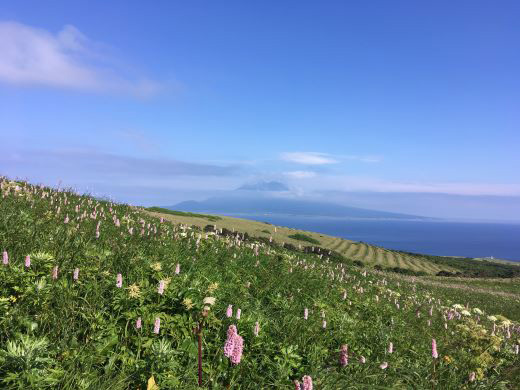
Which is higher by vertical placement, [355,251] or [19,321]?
[19,321]

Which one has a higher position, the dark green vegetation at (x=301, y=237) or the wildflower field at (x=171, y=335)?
the wildflower field at (x=171, y=335)

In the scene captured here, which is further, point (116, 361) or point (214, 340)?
point (214, 340)

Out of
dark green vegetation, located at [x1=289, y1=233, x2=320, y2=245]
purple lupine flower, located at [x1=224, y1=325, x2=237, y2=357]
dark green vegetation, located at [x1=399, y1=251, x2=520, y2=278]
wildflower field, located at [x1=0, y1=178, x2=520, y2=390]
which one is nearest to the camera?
purple lupine flower, located at [x1=224, y1=325, x2=237, y2=357]

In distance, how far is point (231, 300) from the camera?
7.07 meters

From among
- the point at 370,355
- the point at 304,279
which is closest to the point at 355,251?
the point at 304,279

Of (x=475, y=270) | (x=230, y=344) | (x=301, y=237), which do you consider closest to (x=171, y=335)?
(x=230, y=344)

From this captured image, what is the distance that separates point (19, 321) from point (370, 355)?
5.99 metres

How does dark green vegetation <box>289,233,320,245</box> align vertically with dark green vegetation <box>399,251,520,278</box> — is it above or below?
above

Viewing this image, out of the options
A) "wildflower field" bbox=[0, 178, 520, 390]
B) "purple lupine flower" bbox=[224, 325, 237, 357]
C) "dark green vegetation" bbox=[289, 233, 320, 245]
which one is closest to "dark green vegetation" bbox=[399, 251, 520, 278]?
"dark green vegetation" bbox=[289, 233, 320, 245]

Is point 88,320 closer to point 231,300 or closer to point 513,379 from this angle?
point 231,300

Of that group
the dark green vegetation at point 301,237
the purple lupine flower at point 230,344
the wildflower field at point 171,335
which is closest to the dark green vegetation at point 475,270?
the dark green vegetation at point 301,237

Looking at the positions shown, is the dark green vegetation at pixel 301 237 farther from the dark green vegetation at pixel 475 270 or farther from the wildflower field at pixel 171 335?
the wildflower field at pixel 171 335

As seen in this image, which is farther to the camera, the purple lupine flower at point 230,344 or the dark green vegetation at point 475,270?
the dark green vegetation at point 475,270

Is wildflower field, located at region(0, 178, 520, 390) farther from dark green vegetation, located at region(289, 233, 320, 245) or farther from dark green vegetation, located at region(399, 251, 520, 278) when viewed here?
dark green vegetation, located at region(399, 251, 520, 278)
